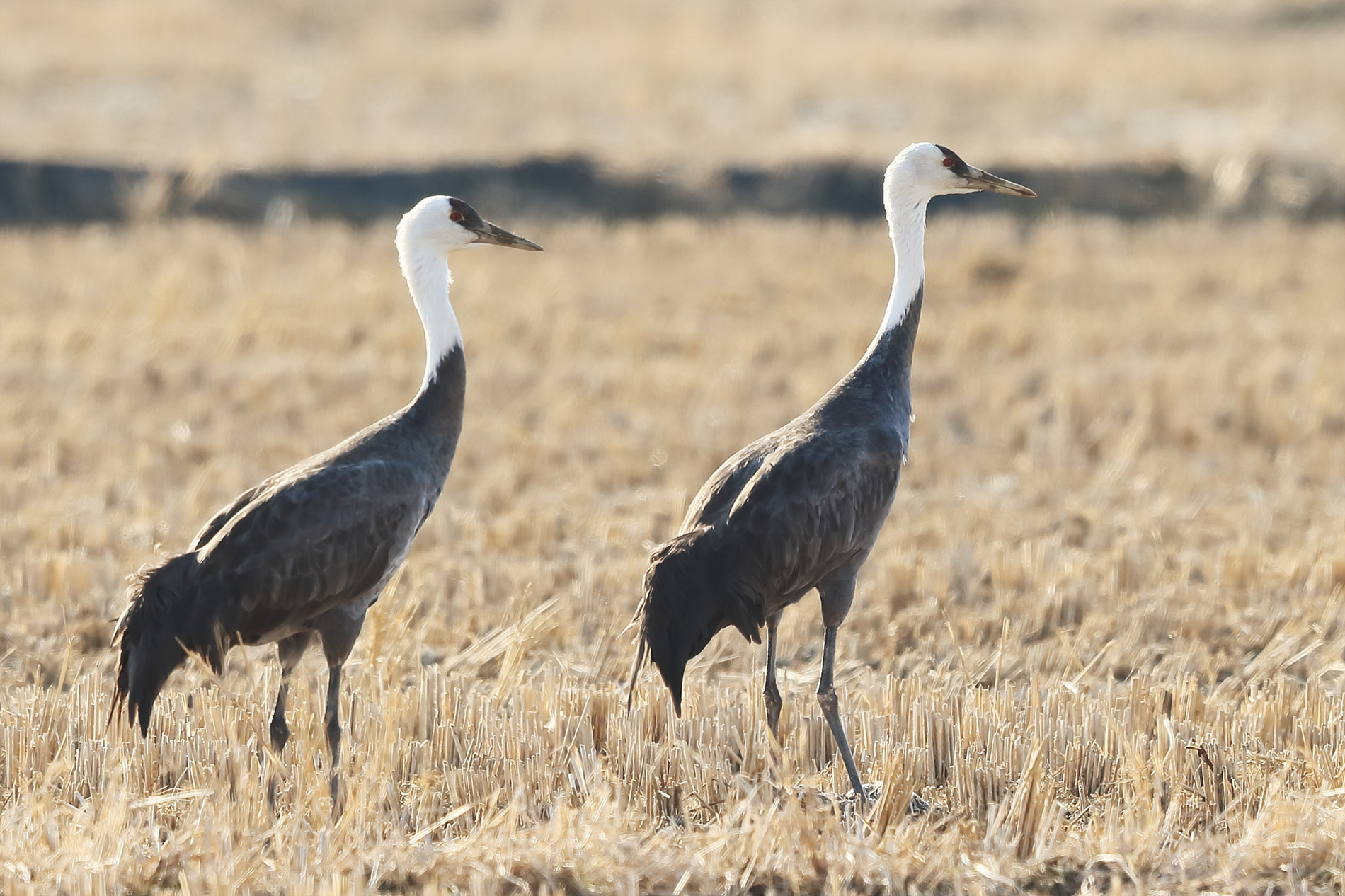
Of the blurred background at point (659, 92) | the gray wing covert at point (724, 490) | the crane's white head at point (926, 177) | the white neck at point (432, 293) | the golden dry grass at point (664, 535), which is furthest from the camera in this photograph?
the blurred background at point (659, 92)

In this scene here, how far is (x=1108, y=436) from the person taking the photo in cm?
1206

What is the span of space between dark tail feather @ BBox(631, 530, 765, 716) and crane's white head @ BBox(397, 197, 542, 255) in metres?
1.60

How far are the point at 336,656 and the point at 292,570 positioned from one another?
420mm

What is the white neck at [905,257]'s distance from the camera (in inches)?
268

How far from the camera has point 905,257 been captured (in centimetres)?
692

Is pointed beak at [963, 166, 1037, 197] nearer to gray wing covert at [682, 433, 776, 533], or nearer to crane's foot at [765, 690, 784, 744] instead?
gray wing covert at [682, 433, 776, 533]

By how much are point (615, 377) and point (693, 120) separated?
12.8 meters

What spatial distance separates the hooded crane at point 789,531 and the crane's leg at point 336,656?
1.15 meters

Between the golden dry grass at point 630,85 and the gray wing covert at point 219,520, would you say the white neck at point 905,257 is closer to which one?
the gray wing covert at point 219,520

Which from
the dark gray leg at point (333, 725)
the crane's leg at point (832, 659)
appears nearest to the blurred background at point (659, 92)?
the dark gray leg at point (333, 725)

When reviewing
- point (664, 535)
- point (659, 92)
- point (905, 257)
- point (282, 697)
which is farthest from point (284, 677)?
point (659, 92)

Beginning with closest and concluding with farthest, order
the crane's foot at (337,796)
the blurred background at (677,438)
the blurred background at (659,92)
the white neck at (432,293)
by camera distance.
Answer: the blurred background at (677,438)
the crane's foot at (337,796)
the white neck at (432,293)
the blurred background at (659,92)

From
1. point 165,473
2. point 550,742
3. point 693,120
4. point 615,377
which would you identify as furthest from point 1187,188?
point 550,742

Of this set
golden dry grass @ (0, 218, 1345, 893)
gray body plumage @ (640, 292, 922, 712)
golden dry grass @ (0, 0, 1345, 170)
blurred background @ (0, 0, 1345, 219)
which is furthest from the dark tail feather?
golden dry grass @ (0, 0, 1345, 170)
